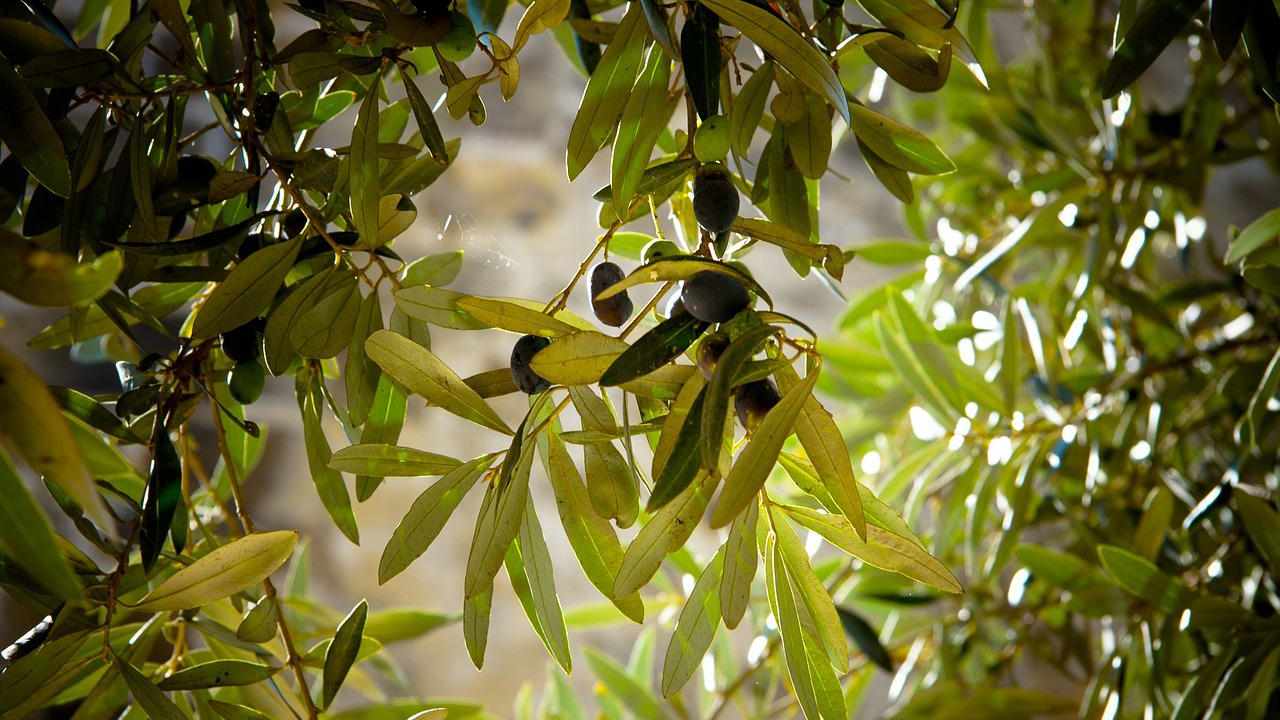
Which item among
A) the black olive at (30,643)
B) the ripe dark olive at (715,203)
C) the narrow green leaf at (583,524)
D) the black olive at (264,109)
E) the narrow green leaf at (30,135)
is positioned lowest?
the black olive at (30,643)

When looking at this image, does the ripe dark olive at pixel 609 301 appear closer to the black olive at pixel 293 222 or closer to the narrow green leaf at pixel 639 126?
the narrow green leaf at pixel 639 126

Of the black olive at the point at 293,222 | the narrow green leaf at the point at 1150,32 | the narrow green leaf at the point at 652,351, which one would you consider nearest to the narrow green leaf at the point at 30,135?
the black olive at the point at 293,222

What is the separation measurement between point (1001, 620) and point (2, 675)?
2.92 ft

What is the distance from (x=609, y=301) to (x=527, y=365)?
5cm

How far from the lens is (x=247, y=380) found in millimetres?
510

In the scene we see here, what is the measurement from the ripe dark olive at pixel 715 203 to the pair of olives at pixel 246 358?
221mm

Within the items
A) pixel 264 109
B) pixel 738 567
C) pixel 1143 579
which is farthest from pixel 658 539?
pixel 1143 579

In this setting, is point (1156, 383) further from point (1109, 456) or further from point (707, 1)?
point (707, 1)

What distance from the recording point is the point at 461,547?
182 centimetres

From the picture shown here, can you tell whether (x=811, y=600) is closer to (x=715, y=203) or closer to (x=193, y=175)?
(x=715, y=203)

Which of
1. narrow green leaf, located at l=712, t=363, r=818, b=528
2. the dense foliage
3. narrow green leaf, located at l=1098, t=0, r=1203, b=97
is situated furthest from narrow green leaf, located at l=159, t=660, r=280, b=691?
narrow green leaf, located at l=1098, t=0, r=1203, b=97

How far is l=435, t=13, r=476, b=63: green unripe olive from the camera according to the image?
0.46 meters

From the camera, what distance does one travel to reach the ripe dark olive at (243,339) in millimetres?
501

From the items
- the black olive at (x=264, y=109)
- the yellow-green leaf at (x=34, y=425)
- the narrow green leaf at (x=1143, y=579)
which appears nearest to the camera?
the yellow-green leaf at (x=34, y=425)
